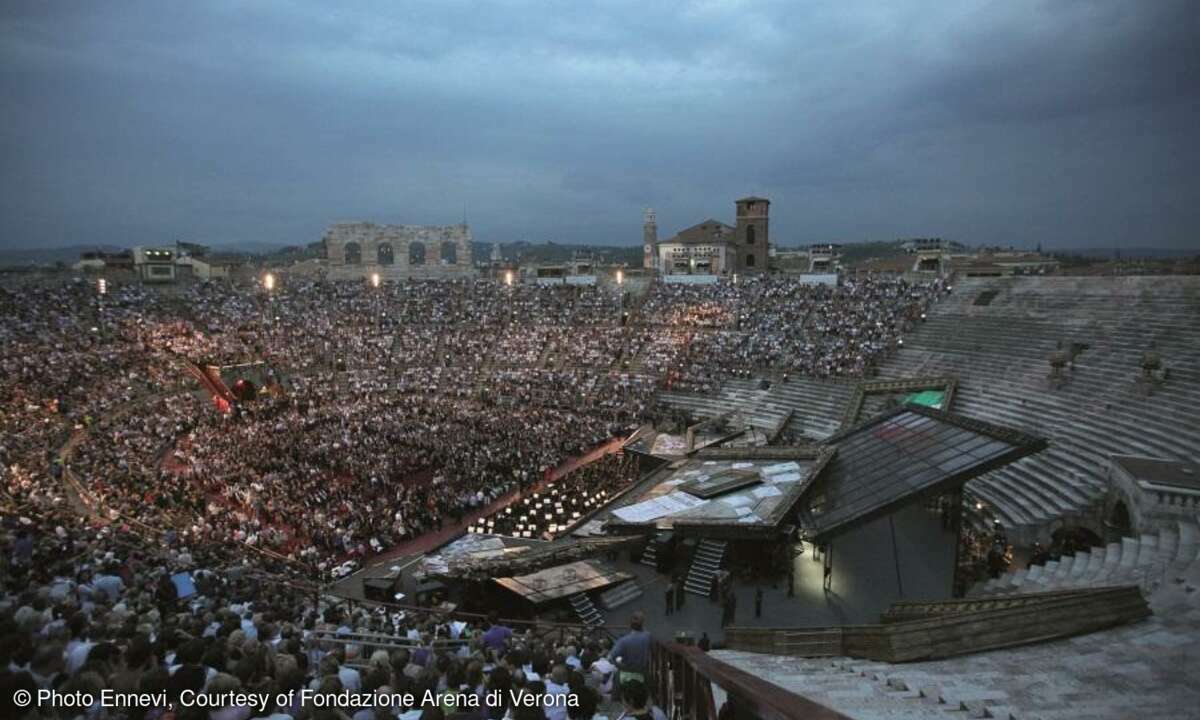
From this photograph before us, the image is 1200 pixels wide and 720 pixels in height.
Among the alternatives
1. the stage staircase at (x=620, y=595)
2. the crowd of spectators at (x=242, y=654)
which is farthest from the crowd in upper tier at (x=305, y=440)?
the stage staircase at (x=620, y=595)

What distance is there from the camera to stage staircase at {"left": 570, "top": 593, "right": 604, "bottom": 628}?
47.0 feet

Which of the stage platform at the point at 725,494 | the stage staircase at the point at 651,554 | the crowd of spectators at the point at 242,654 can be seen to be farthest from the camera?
the stage staircase at the point at 651,554

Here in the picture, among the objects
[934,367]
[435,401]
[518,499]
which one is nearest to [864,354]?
[934,367]

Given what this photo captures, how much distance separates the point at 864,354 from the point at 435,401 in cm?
2441

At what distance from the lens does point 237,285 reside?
54875 mm

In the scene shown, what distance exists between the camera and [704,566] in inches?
650

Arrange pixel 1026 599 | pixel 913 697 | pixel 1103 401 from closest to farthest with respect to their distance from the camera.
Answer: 1. pixel 913 697
2. pixel 1026 599
3. pixel 1103 401

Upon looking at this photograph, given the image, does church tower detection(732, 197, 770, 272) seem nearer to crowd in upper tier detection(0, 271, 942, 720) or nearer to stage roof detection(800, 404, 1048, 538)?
crowd in upper tier detection(0, 271, 942, 720)

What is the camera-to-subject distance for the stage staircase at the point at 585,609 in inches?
564

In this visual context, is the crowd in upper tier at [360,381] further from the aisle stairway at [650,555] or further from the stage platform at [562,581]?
the aisle stairway at [650,555]

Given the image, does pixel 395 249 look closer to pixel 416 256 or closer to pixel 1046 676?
pixel 416 256

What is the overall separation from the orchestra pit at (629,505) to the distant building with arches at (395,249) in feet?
52.1

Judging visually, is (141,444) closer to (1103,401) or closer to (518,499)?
(518,499)

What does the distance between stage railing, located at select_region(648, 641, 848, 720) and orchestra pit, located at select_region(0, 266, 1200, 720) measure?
0.16ft
